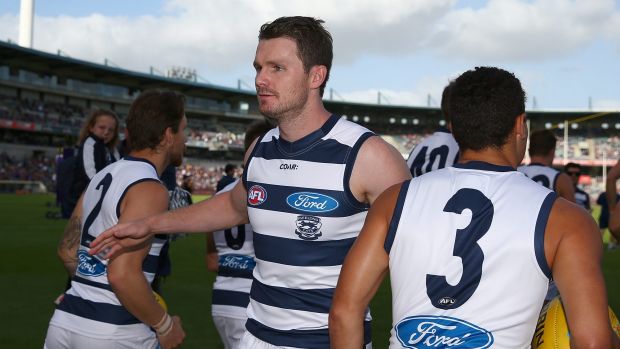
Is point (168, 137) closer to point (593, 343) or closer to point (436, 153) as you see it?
point (593, 343)

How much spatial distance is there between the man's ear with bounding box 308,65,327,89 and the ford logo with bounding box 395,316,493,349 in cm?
126

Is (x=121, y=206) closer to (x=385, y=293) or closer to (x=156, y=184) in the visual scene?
(x=156, y=184)

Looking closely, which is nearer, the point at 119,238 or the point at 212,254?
the point at 119,238

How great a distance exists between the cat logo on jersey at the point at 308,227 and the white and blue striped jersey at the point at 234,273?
1614mm

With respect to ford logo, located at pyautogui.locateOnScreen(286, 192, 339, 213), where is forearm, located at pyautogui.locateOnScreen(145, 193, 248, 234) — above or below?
below

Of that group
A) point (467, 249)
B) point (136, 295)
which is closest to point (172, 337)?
point (136, 295)

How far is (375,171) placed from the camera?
9.27ft

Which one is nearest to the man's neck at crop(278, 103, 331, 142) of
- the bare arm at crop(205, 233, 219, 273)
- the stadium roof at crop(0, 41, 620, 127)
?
the bare arm at crop(205, 233, 219, 273)

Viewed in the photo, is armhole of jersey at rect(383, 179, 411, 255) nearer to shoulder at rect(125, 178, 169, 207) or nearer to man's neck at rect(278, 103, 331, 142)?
man's neck at rect(278, 103, 331, 142)

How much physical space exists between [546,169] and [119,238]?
4640mm

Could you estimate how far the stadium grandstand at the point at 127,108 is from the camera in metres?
56.2

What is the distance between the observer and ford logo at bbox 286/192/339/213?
2.83 metres

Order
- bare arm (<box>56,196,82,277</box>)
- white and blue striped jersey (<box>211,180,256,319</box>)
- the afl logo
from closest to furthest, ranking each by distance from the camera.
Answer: the afl logo, bare arm (<box>56,196,82,277</box>), white and blue striped jersey (<box>211,180,256,319</box>)

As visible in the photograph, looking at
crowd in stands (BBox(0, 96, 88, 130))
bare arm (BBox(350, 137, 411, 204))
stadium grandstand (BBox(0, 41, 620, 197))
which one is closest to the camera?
bare arm (BBox(350, 137, 411, 204))
